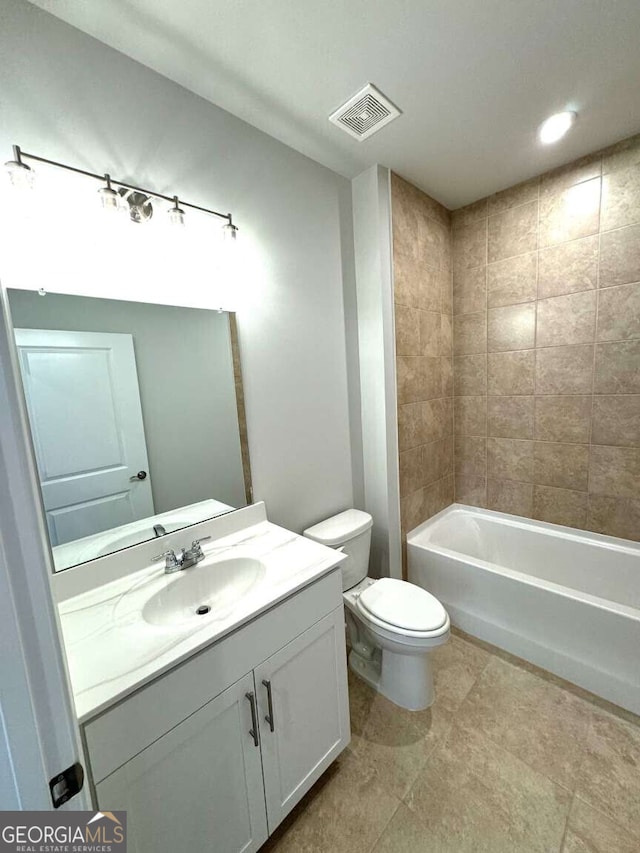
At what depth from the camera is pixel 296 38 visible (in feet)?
3.69

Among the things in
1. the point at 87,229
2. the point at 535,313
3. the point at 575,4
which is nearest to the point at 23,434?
the point at 87,229

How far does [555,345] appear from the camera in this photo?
203 cm

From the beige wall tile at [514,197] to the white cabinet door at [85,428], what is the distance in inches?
89.6

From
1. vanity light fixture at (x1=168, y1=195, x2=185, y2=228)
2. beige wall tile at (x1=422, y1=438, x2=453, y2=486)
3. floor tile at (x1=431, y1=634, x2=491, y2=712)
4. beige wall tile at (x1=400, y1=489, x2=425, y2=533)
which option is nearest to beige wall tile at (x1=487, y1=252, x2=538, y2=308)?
beige wall tile at (x1=422, y1=438, x2=453, y2=486)

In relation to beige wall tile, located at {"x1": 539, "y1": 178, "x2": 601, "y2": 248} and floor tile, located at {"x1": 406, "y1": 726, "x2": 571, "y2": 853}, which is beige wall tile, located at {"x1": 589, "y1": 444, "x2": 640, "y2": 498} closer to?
beige wall tile, located at {"x1": 539, "y1": 178, "x2": 601, "y2": 248}

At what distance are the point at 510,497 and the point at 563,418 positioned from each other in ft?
2.04

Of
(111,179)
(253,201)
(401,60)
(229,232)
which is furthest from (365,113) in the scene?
(111,179)

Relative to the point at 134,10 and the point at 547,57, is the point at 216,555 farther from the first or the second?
the point at 547,57

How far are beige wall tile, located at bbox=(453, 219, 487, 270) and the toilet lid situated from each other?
206 cm

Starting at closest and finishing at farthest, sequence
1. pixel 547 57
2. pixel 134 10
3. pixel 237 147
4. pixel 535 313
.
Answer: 1. pixel 134 10
2. pixel 547 57
3. pixel 237 147
4. pixel 535 313

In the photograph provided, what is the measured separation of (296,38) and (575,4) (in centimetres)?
87

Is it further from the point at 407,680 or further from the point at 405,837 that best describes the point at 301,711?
the point at 407,680

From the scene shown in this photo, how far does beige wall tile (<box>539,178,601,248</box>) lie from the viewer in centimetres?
182

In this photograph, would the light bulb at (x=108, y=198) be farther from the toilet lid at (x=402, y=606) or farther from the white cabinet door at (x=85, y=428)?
the toilet lid at (x=402, y=606)
